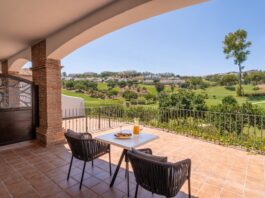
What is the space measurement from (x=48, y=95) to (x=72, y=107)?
4750 millimetres

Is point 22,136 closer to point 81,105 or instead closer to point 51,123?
point 51,123

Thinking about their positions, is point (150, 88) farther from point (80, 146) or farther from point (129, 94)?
point (80, 146)

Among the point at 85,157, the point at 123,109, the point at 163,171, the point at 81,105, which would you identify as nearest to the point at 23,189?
the point at 85,157

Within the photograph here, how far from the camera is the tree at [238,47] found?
14757 mm

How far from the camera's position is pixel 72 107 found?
9.32 meters

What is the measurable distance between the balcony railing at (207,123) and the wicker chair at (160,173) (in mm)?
3278

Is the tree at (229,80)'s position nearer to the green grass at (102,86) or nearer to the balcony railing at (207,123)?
the green grass at (102,86)

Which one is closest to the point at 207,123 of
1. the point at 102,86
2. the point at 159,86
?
the point at 159,86

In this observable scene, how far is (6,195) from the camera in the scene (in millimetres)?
2496

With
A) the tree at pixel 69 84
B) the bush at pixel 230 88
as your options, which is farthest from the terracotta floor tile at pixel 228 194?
the bush at pixel 230 88

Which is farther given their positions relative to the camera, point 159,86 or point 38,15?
point 159,86

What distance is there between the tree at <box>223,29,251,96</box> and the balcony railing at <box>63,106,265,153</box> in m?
11.5

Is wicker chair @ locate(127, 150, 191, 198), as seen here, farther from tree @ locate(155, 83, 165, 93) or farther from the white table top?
tree @ locate(155, 83, 165, 93)

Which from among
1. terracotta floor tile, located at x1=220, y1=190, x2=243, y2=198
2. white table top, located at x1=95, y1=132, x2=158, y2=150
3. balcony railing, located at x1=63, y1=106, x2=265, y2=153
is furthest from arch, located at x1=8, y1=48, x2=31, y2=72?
terracotta floor tile, located at x1=220, y1=190, x2=243, y2=198
